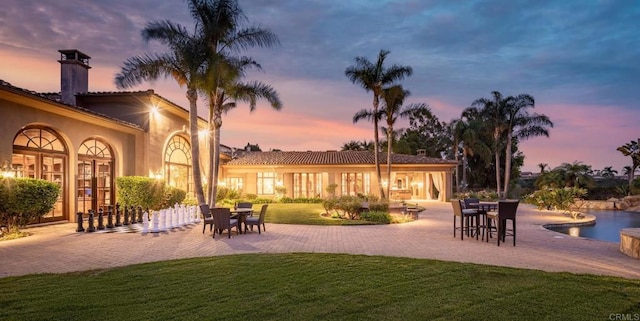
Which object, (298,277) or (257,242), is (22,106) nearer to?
(257,242)

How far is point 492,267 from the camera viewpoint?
20.2 feet

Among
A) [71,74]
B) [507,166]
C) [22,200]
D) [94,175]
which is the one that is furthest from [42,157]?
[507,166]

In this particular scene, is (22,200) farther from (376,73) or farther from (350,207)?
(376,73)

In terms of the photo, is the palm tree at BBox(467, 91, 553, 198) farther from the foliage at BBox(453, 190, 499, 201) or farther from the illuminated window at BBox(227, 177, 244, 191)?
the illuminated window at BBox(227, 177, 244, 191)

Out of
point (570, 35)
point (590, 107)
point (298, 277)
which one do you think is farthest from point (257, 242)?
point (590, 107)

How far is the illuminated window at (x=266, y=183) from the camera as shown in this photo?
28.4 meters

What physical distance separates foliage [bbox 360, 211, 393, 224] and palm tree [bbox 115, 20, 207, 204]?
651 centimetres

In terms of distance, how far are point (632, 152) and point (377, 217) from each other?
34617 mm

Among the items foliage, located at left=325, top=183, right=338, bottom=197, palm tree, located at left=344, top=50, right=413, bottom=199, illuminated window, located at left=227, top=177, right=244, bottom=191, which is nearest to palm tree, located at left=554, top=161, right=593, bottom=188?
palm tree, located at left=344, top=50, right=413, bottom=199

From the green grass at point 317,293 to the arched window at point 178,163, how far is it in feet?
43.8

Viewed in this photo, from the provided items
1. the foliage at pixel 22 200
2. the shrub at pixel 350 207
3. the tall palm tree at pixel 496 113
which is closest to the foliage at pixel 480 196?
the tall palm tree at pixel 496 113

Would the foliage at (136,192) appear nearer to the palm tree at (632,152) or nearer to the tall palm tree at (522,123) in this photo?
the tall palm tree at (522,123)

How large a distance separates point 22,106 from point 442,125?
4430 cm

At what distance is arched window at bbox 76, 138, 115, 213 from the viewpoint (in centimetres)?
1375
